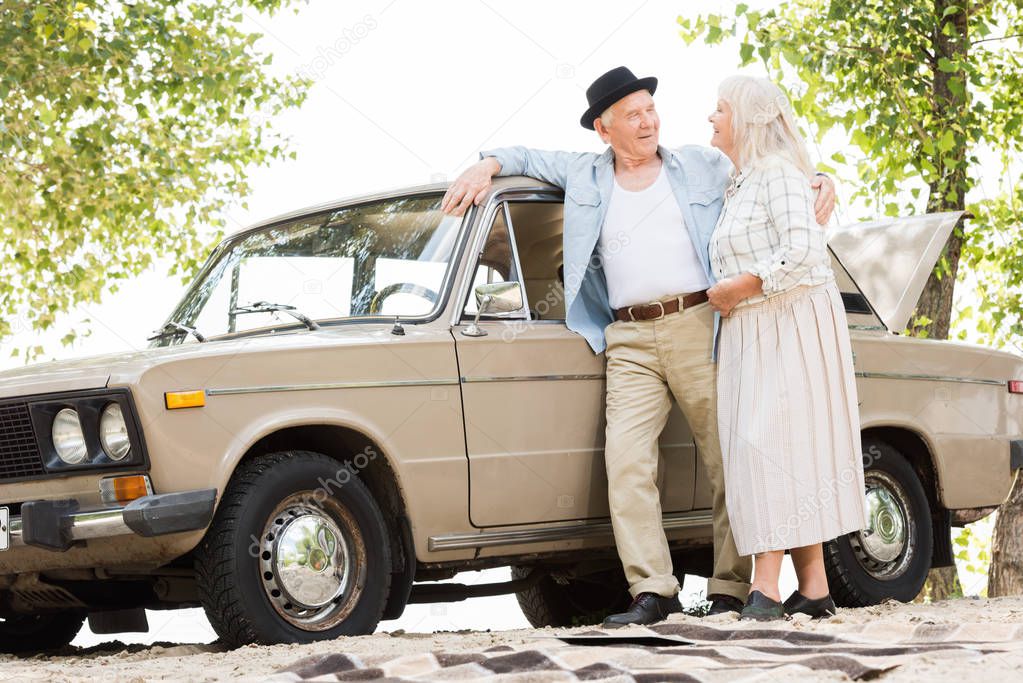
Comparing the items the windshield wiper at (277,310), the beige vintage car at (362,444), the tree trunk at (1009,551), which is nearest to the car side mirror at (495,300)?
→ the beige vintage car at (362,444)

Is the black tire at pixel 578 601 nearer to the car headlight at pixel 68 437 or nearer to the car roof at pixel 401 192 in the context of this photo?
the car roof at pixel 401 192

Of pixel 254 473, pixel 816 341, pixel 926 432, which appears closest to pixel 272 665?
pixel 254 473

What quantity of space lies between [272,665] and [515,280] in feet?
7.20

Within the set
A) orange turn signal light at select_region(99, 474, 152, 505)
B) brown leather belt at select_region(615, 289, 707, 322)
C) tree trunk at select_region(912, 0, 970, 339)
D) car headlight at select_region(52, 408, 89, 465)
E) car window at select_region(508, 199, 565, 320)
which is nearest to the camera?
orange turn signal light at select_region(99, 474, 152, 505)

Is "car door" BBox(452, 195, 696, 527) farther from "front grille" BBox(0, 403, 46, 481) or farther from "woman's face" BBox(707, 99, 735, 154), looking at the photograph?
"front grille" BBox(0, 403, 46, 481)

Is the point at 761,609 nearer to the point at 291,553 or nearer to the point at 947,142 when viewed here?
the point at 291,553

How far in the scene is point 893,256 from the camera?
727cm

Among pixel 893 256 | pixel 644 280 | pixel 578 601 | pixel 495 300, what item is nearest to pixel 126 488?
pixel 495 300

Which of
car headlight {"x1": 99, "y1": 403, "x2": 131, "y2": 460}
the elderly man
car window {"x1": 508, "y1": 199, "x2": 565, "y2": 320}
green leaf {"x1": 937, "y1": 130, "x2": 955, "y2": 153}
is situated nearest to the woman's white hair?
the elderly man

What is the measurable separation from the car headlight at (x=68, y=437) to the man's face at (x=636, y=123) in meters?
2.62

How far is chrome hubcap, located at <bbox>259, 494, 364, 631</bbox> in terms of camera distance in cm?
462

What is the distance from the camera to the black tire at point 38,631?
5941 mm

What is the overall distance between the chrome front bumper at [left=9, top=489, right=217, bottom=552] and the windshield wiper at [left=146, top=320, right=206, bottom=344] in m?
1.27

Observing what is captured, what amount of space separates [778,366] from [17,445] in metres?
3.00
